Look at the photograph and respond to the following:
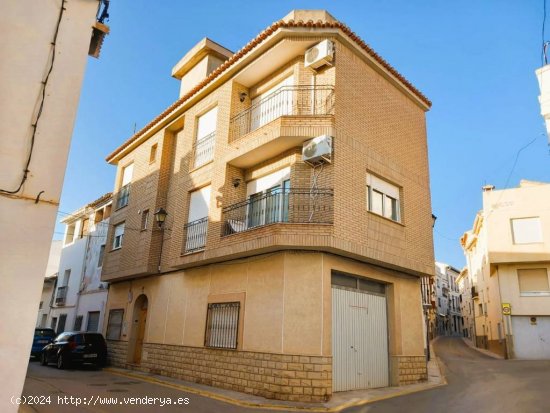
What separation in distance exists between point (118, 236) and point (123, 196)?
6.06 feet

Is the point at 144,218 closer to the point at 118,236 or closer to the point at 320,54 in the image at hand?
the point at 118,236

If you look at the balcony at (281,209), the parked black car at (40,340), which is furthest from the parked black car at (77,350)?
the balcony at (281,209)

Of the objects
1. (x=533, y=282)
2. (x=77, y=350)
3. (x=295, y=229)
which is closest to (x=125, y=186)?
(x=77, y=350)

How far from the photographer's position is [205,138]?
1463 centimetres

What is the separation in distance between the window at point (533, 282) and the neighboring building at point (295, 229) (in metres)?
15.3

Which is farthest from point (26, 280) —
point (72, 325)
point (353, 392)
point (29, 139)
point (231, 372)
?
point (72, 325)

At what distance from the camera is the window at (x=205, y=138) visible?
1431 centimetres

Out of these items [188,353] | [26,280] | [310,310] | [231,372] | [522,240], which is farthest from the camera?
[522,240]

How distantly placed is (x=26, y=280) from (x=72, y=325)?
64.6 feet

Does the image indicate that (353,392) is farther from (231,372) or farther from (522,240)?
(522,240)

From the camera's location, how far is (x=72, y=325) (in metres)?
22.2

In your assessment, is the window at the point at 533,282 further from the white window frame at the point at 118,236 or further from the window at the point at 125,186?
the window at the point at 125,186

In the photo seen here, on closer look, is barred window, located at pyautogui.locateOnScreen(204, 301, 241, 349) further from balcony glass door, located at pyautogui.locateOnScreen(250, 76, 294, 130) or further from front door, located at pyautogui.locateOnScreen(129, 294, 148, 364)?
balcony glass door, located at pyautogui.locateOnScreen(250, 76, 294, 130)

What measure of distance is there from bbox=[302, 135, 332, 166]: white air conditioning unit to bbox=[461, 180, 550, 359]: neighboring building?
64.2ft
